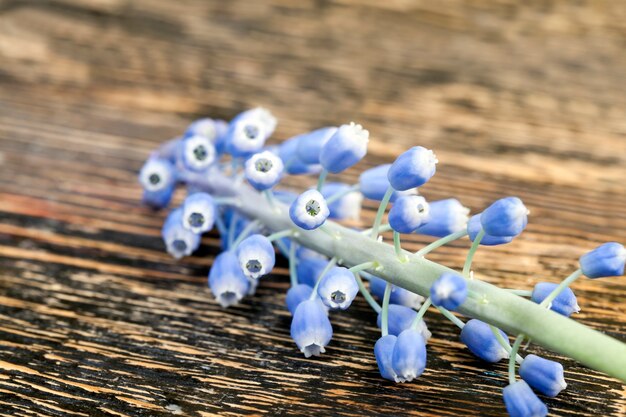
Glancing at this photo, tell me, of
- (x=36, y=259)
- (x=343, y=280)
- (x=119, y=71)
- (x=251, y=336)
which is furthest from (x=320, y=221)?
(x=119, y=71)

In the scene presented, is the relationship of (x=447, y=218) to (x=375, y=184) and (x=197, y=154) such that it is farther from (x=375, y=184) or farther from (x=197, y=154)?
(x=197, y=154)

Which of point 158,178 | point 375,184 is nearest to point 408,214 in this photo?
point 375,184

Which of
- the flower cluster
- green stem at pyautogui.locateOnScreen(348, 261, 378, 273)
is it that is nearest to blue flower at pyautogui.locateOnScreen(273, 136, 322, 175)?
the flower cluster

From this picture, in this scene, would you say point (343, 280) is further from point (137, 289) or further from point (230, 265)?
point (137, 289)

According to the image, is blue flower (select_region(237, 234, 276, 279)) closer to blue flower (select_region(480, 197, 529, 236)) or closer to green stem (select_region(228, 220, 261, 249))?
green stem (select_region(228, 220, 261, 249))

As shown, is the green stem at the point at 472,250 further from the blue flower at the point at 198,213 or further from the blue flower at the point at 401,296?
the blue flower at the point at 198,213
